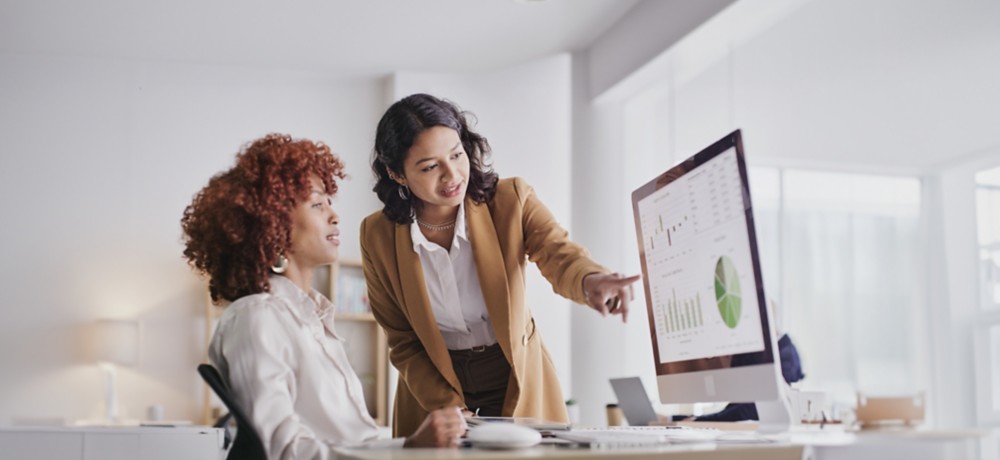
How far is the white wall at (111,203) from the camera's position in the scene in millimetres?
6234

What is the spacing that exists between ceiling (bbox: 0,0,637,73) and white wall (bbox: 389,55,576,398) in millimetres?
138

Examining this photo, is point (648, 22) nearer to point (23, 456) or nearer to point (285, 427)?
point (23, 456)

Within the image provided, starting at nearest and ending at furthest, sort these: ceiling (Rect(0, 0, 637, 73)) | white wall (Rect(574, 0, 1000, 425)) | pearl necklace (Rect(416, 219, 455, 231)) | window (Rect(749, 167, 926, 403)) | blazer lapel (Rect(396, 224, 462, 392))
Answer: blazer lapel (Rect(396, 224, 462, 392))
pearl necklace (Rect(416, 219, 455, 231))
white wall (Rect(574, 0, 1000, 425))
ceiling (Rect(0, 0, 637, 73))
window (Rect(749, 167, 926, 403))

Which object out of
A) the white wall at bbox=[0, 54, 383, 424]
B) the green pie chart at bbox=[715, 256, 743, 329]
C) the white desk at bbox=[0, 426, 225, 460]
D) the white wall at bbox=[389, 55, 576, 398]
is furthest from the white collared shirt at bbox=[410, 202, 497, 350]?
the white wall at bbox=[0, 54, 383, 424]

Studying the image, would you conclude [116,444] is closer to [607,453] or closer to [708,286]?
[708,286]

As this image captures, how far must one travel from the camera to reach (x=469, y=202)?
2344 millimetres

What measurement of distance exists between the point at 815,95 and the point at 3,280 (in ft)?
17.1

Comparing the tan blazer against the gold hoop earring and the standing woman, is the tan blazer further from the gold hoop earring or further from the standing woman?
the gold hoop earring

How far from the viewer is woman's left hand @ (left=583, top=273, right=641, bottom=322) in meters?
1.84

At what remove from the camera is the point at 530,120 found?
21.3 ft

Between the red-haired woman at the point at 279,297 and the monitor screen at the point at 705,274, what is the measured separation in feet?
1.65

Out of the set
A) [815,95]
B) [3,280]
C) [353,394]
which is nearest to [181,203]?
[3,280]

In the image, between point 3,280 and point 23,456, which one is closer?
point 23,456

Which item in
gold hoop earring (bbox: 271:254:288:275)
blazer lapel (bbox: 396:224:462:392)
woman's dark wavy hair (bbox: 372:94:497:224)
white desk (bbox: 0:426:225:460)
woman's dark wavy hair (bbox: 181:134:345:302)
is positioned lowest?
white desk (bbox: 0:426:225:460)
